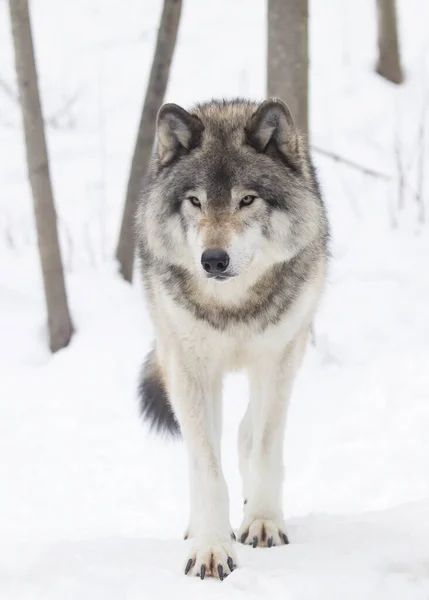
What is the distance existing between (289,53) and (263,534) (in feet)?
11.0

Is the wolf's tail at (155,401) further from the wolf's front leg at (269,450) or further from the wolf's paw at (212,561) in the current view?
the wolf's paw at (212,561)

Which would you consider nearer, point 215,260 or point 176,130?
point 215,260

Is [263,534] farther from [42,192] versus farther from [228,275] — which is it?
[42,192]

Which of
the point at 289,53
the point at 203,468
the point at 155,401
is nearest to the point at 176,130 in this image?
the point at 203,468

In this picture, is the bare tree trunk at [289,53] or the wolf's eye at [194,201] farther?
the bare tree trunk at [289,53]

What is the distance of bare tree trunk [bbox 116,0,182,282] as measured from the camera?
22.4ft

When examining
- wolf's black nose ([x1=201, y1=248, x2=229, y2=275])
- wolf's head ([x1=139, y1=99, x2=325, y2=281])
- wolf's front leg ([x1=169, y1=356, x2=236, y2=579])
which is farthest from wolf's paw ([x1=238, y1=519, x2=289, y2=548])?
wolf's black nose ([x1=201, y1=248, x2=229, y2=275])

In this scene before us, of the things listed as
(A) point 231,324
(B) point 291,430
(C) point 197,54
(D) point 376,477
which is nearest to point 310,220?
(A) point 231,324

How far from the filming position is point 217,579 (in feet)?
9.26

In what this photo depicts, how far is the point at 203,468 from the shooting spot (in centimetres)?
313

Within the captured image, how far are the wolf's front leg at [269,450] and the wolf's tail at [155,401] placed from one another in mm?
594

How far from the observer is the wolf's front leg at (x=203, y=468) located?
9.52ft

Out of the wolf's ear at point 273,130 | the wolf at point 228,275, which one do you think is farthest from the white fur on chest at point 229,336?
the wolf's ear at point 273,130

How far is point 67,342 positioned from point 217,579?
3.82 meters
